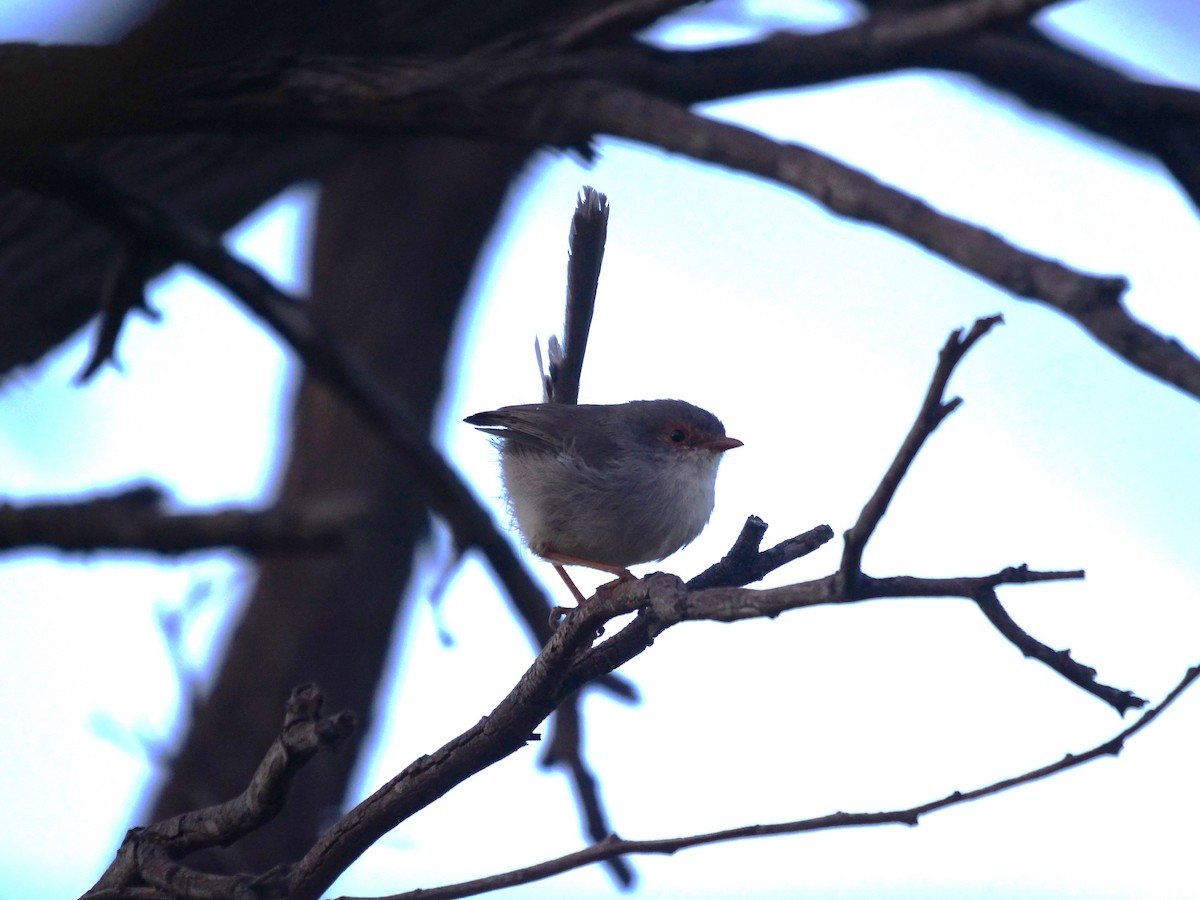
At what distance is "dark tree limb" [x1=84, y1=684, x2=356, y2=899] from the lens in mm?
2275

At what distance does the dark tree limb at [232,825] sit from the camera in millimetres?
2275

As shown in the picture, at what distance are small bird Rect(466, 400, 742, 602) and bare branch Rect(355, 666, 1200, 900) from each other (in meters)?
1.75

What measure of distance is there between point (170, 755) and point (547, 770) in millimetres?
2112

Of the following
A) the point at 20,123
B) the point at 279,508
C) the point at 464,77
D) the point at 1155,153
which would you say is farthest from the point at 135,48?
the point at 1155,153

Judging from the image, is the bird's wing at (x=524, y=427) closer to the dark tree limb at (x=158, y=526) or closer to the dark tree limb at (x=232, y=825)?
the dark tree limb at (x=158, y=526)

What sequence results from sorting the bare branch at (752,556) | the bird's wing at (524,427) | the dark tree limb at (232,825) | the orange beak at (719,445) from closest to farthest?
the dark tree limb at (232,825) → the bare branch at (752,556) → the bird's wing at (524,427) → the orange beak at (719,445)

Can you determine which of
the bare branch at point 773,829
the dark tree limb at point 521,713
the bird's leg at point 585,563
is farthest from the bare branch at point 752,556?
the bird's leg at point 585,563

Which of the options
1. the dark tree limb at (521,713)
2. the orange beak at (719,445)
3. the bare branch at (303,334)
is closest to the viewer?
the dark tree limb at (521,713)

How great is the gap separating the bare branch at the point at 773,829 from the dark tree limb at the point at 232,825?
364 mm

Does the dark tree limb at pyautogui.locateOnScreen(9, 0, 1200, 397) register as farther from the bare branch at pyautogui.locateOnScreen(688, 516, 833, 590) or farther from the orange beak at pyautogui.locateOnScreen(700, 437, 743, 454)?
the orange beak at pyautogui.locateOnScreen(700, 437, 743, 454)

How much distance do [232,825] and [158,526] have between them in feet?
2.30

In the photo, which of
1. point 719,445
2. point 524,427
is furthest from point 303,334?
point 719,445

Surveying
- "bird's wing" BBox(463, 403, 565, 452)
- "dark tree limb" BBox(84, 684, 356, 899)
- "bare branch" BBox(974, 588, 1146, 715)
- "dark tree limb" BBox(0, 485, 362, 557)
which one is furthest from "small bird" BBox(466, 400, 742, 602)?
"bare branch" BBox(974, 588, 1146, 715)

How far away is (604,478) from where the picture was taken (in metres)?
4.48
